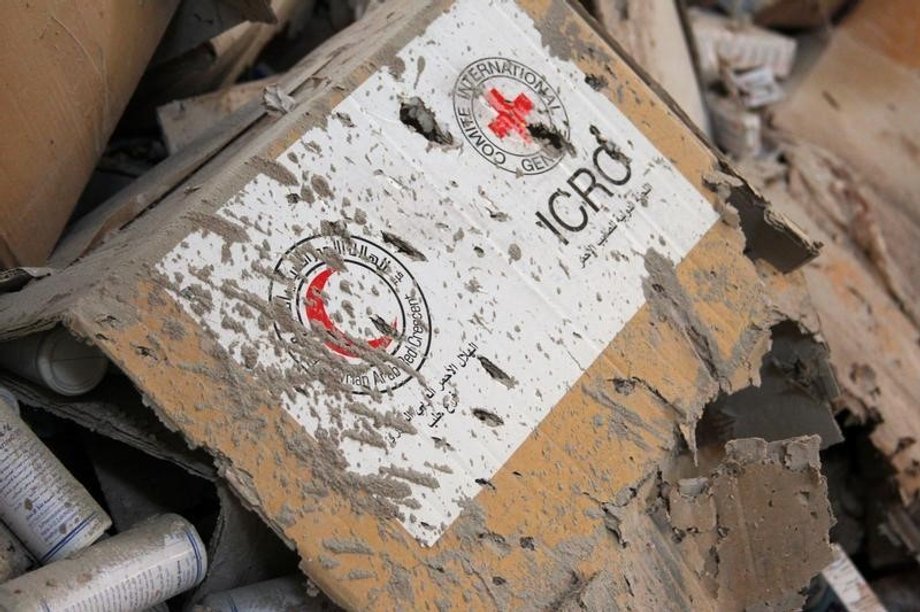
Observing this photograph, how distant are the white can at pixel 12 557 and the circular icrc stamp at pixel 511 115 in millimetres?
701

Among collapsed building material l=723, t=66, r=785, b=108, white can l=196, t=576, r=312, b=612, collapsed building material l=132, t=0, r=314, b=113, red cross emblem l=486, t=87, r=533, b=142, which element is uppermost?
collapsed building material l=723, t=66, r=785, b=108

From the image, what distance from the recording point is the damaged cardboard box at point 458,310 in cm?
94

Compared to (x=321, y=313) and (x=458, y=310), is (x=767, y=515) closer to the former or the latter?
(x=458, y=310)

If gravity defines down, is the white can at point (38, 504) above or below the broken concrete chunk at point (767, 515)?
below

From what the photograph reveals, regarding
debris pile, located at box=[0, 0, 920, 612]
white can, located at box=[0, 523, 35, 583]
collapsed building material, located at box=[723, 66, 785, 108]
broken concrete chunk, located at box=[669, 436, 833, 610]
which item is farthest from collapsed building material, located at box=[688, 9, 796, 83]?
white can, located at box=[0, 523, 35, 583]

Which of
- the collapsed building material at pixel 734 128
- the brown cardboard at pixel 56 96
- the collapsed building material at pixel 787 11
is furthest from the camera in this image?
the collapsed building material at pixel 787 11

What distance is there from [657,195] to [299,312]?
56 cm

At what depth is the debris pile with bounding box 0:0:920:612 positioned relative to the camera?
3.07ft

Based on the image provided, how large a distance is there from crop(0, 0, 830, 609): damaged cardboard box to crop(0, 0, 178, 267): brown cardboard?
8 centimetres

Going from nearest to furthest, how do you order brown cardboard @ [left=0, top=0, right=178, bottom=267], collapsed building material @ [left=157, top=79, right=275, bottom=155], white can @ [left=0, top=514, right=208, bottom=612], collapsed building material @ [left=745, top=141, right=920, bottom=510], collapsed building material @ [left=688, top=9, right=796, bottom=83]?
white can @ [left=0, top=514, right=208, bottom=612], brown cardboard @ [left=0, top=0, right=178, bottom=267], collapsed building material @ [left=157, top=79, right=275, bottom=155], collapsed building material @ [left=745, top=141, right=920, bottom=510], collapsed building material @ [left=688, top=9, right=796, bottom=83]

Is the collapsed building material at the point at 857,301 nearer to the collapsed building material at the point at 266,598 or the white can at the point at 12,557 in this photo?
the collapsed building material at the point at 266,598

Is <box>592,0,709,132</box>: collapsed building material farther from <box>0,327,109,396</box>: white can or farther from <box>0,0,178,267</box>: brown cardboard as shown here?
<box>0,327,109,396</box>: white can

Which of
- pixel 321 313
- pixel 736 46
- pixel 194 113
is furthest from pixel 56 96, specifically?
pixel 736 46

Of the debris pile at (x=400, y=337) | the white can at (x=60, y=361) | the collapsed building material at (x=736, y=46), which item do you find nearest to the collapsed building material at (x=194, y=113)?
the debris pile at (x=400, y=337)
